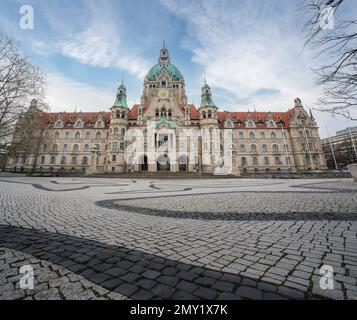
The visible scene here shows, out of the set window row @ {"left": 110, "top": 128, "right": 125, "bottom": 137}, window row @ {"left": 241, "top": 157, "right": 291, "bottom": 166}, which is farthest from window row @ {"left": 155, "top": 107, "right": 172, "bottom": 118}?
window row @ {"left": 241, "top": 157, "right": 291, "bottom": 166}

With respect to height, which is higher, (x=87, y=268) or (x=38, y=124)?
(x=38, y=124)

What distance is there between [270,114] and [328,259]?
55.2 m

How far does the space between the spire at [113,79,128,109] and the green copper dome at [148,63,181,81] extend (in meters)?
11.5

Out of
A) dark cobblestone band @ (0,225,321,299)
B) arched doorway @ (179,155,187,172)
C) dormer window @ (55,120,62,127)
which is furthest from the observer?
dormer window @ (55,120,62,127)

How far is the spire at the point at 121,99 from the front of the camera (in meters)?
41.7

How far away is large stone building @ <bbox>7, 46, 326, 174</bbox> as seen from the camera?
39188mm

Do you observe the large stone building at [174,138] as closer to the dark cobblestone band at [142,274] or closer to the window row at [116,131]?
the window row at [116,131]

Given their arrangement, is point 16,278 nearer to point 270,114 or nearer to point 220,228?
point 220,228

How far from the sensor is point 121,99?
42.7 meters

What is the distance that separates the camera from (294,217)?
4.32 meters

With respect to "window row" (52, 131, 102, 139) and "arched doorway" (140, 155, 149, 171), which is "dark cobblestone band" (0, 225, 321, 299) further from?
"window row" (52, 131, 102, 139)

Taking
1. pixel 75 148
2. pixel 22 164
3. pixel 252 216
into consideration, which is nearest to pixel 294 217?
pixel 252 216

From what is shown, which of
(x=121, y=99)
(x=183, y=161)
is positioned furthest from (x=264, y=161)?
(x=121, y=99)
